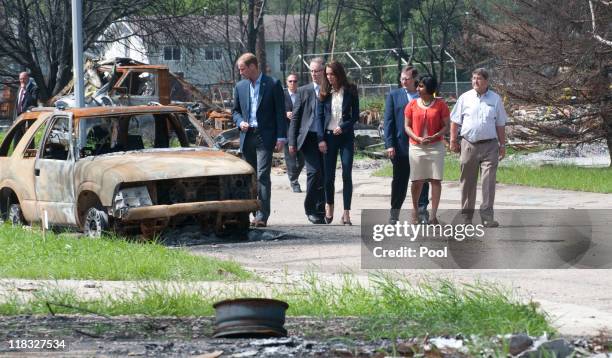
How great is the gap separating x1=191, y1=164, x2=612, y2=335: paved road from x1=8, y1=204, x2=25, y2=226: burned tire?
2896 millimetres

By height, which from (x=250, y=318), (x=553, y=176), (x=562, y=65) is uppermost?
(x=562, y=65)

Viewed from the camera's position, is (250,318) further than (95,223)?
No

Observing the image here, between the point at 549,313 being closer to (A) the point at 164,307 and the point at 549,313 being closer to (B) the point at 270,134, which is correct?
(A) the point at 164,307

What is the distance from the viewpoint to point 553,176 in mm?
22906

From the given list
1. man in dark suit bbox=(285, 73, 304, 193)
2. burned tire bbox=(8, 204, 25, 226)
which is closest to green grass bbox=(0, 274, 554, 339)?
burned tire bbox=(8, 204, 25, 226)

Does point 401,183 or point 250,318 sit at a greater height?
point 401,183

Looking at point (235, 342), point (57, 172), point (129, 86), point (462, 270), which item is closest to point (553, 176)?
point (57, 172)

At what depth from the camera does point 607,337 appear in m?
7.91

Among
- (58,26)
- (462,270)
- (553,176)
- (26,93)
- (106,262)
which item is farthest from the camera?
(58,26)

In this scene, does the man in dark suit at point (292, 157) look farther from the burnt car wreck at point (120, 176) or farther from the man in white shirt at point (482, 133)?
the man in white shirt at point (482, 133)

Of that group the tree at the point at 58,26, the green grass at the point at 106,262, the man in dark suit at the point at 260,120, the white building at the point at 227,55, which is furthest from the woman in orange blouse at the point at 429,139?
the white building at the point at 227,55

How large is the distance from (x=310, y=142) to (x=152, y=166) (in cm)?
307

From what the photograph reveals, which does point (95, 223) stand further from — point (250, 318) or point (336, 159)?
point (250, 318)

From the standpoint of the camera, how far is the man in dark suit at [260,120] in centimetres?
1530
